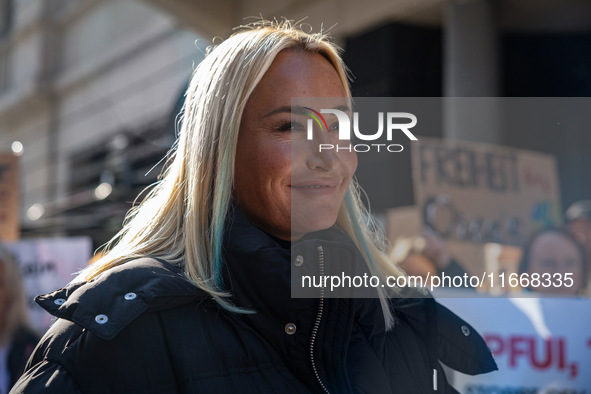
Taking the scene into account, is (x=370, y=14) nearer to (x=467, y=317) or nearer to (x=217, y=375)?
(x=467, y=317)

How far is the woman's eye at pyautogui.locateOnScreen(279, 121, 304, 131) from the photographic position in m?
1.16

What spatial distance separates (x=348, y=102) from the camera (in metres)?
1.26

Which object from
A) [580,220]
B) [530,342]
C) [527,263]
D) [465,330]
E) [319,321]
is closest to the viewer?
[319,321]

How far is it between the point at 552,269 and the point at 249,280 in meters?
0.73

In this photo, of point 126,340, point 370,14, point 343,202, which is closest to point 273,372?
point 126,340

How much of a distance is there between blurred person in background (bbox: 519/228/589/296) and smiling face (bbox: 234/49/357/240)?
0.46m

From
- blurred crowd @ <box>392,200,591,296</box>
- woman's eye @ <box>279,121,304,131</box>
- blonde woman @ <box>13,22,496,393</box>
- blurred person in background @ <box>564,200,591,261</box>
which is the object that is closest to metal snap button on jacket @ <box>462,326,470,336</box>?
blonde woman @ <box>13,22,496,393</box>

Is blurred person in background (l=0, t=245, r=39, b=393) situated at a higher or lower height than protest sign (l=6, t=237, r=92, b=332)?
lower

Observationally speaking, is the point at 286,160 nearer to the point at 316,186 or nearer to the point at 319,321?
the point at 316,186

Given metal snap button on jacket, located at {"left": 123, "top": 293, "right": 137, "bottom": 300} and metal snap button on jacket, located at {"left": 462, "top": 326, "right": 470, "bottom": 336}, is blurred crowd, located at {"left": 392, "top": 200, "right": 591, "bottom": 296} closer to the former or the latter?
metal snap button on jacket, located at {"left": 462, "top": 326, "right": 470, "bottom": 336}

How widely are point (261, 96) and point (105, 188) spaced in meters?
5.74

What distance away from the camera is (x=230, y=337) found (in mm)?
1091

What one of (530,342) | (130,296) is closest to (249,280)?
(130,296)

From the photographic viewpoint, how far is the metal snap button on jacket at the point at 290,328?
1.11 m
